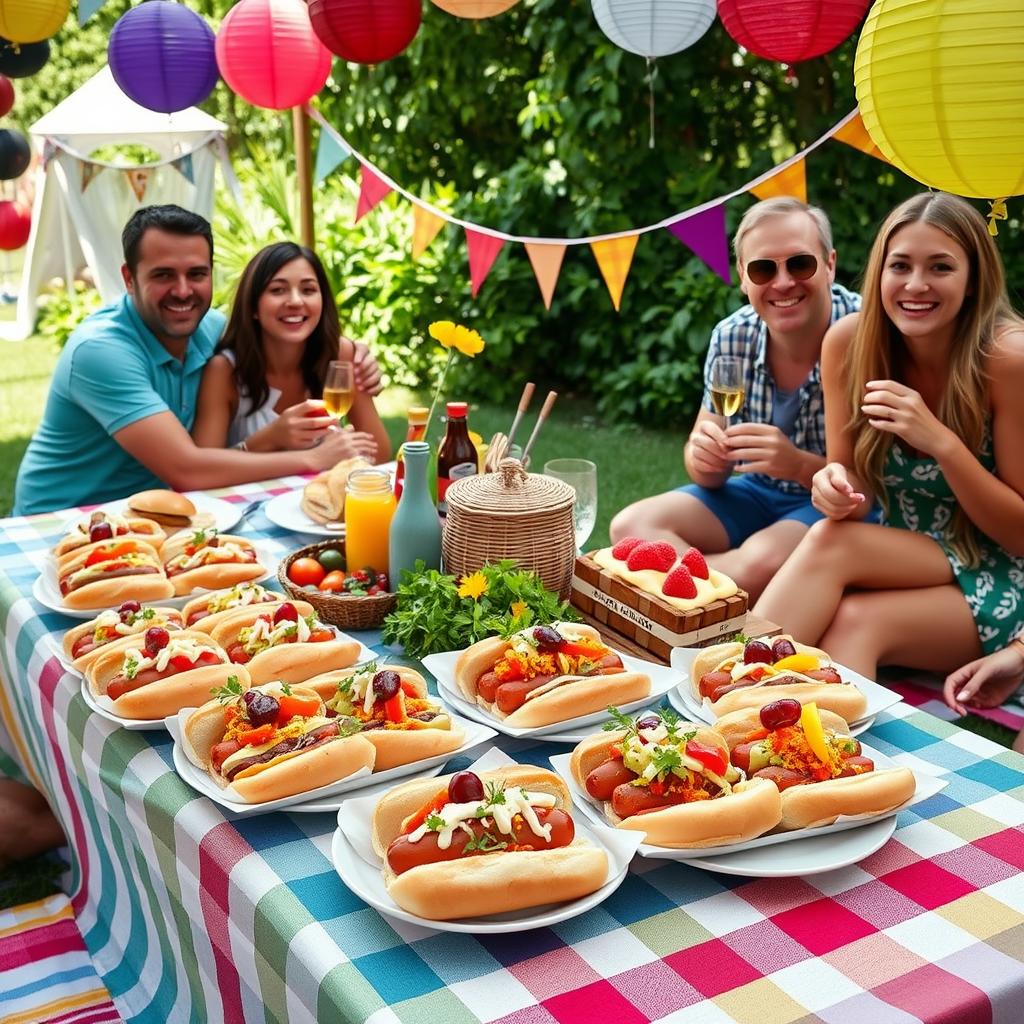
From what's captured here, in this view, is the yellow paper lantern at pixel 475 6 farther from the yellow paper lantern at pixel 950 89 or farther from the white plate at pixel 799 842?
the white plate at pixel 799 842

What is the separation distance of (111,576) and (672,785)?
1.41 metres

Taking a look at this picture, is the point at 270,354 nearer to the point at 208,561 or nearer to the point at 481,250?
the point at 481,250

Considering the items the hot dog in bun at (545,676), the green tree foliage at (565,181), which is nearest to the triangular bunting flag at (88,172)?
the green tree foliage at (565,181)

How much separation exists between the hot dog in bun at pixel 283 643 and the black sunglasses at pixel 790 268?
200 cm

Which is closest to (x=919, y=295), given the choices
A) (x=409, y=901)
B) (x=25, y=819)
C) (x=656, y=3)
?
(x=656, y=3)

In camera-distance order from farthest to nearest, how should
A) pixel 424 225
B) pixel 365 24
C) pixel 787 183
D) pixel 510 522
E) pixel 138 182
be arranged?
pixel 138 182 → pixel 424 225 → pixel 787 183 → pixel 365 24 → pixel 510 522

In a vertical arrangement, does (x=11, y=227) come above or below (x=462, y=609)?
above

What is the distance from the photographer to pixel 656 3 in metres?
3.25

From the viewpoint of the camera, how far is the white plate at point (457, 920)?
135 cm

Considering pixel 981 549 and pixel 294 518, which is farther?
pixel 981 549

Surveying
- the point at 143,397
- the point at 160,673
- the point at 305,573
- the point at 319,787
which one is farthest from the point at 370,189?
the point at 319,787

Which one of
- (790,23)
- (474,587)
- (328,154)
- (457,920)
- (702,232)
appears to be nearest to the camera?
(457,920)

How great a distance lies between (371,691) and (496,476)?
2.31 feet

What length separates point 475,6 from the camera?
3.28 metres
